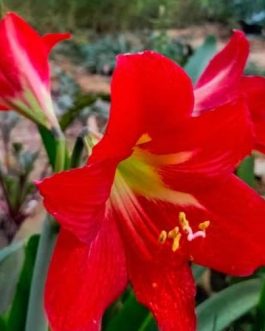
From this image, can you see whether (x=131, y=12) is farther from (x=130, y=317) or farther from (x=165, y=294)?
(x=165, y=294)

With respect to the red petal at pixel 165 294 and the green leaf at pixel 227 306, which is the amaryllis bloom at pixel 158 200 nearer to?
the red petal at pixel 165 294

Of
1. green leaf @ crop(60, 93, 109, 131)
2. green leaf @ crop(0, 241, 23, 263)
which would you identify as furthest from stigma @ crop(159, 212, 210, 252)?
green leaf @ crop(0, 241, 23, 263)

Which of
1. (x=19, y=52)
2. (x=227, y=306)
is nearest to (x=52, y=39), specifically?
(x=19, y=52)

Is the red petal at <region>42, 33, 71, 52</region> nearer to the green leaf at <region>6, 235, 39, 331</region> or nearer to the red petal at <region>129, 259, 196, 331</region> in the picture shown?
the red petal at <region>129, 259, 196, 331</region>

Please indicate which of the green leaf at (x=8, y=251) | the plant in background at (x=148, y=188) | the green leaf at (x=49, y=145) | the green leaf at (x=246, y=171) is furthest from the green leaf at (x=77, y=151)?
the green leaf at (x=246, y=171)

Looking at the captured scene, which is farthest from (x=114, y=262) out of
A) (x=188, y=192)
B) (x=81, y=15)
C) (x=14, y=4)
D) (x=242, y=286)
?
(x=81, y=15)
